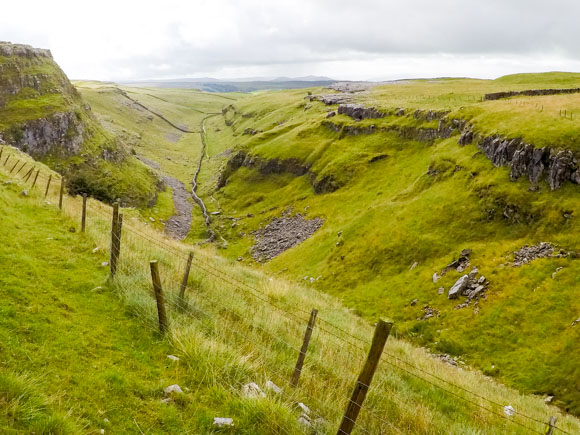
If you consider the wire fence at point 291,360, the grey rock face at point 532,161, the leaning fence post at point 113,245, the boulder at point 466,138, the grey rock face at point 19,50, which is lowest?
the wire fence at point 291,360

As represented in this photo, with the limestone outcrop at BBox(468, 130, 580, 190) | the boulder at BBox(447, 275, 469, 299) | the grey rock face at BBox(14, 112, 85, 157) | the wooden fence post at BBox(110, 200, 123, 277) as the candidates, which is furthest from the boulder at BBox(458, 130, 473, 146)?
the grey rock face at BBox(14, 112, 85, 157)

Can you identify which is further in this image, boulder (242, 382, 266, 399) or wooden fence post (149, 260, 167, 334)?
wooden fence post (149, 260, 167, 334)

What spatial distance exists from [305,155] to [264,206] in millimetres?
15747

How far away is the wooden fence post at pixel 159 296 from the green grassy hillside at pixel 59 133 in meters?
66.3

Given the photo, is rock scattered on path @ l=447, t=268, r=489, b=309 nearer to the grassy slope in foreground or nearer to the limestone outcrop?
the grassy slope in foreground

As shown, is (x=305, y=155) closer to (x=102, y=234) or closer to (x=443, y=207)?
(x=443, y=207)

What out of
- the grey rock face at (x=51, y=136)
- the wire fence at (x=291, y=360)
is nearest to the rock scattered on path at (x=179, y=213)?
the grey rock face at (x=51, y=136)

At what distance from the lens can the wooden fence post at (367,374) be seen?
311 inches

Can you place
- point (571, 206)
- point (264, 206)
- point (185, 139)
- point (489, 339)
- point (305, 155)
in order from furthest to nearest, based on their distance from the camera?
point (185, 139)
point (305, 155)
point (264, 206)
point (571, 206)
point (489, 339)

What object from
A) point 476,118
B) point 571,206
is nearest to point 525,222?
point 571,206

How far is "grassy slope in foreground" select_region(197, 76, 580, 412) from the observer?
31266mm

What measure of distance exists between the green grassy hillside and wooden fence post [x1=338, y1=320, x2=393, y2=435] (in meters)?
72.5

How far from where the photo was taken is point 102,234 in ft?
74.7

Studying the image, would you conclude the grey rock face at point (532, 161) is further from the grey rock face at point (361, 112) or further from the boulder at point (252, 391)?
the boulder at point (252, 391)
